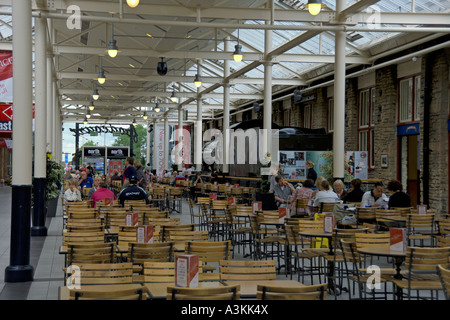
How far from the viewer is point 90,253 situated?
23.7ft

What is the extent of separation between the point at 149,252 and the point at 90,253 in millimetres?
683

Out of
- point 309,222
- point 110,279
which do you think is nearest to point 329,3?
point 309,222

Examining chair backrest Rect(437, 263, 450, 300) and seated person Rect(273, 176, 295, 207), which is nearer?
chair backrest Rect(437, 263, 450, 300)

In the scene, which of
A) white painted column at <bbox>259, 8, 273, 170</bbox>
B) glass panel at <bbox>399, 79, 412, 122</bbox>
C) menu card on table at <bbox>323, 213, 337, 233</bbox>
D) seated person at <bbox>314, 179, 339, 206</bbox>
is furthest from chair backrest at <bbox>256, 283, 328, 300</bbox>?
glass panel at <bbox>399, 79, 412, 122</bbox>

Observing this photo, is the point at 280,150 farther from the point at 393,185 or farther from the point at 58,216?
the point at 393,185

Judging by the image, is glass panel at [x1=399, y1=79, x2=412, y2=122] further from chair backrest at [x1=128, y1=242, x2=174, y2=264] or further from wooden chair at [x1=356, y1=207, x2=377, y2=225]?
chair backrest at [x1=128, y1=242, x2=174, y2=264]

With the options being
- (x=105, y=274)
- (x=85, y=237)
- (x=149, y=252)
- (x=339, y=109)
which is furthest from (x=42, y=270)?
(x=339, y=109)

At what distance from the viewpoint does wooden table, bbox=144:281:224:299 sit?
17.0ft

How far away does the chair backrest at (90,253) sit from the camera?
7.13 m

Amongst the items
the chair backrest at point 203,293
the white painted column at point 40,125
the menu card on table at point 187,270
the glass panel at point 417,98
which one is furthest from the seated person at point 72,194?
the glass panel at point 417,98

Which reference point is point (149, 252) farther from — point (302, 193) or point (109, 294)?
point (302, 193)

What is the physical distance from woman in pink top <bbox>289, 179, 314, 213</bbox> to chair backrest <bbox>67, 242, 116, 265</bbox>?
7.16 m

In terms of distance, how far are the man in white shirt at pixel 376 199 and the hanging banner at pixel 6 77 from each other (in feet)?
31.9

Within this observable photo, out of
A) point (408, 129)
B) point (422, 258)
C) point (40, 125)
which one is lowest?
point (422, 258)
